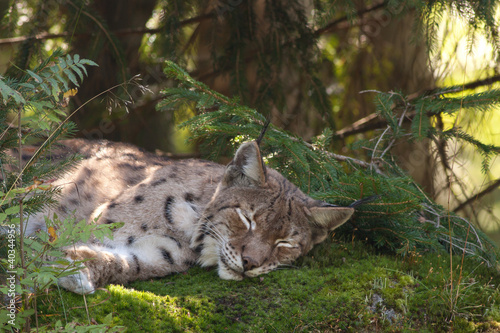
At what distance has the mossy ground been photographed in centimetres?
318

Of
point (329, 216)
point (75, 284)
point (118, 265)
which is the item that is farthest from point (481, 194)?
point (75, 284)

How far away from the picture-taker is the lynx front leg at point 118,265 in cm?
329

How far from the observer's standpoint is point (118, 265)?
3.73m

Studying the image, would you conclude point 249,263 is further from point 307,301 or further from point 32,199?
point 32,199

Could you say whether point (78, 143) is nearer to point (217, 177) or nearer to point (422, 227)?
point (217, 177)

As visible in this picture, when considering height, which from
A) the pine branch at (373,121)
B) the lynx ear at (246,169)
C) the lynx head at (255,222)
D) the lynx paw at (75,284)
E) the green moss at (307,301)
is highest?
the pine branch at (373,121)

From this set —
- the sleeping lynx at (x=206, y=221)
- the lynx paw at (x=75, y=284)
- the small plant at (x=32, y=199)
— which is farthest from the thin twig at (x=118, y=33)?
the lynx paw at (x=75, y=284)

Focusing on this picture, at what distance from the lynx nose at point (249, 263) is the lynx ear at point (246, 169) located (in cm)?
72

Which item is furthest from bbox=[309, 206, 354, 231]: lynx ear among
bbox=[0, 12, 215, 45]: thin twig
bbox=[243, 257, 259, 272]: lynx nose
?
bbox=[0, 12, 215, 45]: thin twig

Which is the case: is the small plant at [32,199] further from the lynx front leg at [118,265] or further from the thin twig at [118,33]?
the thin twig at [118,33]

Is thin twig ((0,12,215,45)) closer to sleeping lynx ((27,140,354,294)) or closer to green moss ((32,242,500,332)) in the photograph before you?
sleeping lynx ((27,140,354,294))

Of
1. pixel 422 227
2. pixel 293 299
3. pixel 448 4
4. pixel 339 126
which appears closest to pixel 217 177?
pixel 293 299

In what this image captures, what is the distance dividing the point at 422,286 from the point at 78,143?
386 cm

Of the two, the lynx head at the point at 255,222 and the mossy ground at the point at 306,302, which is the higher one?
the lynx head at the point at 255,222
